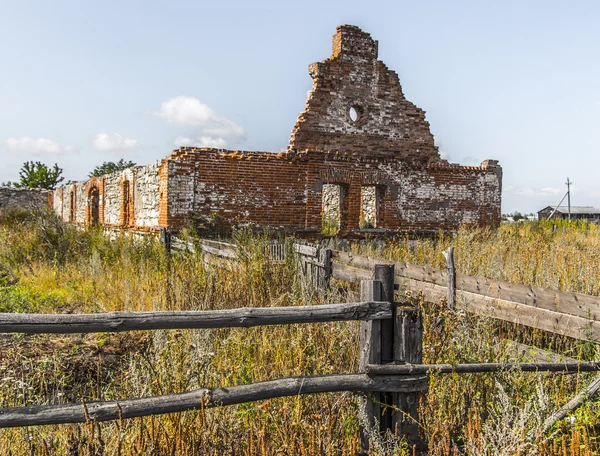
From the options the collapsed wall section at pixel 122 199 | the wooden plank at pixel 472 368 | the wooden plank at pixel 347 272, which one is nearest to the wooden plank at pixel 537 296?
the wooden plank at pixel 472 368

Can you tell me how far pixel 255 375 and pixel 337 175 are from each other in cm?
1153

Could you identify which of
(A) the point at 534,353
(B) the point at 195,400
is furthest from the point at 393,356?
(A) the point at 534,353

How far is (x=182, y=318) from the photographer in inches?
127

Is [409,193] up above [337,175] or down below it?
below

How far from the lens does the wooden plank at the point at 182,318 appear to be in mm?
2975

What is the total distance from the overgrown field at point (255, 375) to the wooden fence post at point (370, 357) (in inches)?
4.0

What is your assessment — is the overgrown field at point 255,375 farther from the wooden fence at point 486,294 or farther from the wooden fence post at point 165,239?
the wooden fence post at point 165,239

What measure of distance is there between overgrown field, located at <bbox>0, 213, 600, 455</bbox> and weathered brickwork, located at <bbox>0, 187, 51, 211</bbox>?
25.0 metres

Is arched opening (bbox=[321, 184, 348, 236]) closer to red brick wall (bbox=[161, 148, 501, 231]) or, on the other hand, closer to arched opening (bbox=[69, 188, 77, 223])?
red brick wall (bbox=[161, 148, 501, 231])

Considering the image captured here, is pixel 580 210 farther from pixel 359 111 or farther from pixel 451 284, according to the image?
pixel 451 284

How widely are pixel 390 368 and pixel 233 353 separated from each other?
170 cm

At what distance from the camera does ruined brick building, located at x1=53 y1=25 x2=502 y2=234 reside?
544 inches

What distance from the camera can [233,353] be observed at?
15.4ft

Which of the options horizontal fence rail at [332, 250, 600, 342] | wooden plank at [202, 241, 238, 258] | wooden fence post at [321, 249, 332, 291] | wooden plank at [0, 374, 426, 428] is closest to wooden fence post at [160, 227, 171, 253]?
wooden plank at [202, 241, 238, 258]
